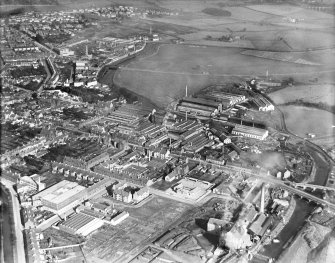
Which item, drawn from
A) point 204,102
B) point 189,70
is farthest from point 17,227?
point 189,70

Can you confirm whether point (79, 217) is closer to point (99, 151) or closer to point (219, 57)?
point (99, 151)

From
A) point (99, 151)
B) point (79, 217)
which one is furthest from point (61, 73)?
point (79, 217)

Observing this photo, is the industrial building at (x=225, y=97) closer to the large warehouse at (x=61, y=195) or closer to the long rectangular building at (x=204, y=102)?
the long rectangular building at (x=204, y=102)

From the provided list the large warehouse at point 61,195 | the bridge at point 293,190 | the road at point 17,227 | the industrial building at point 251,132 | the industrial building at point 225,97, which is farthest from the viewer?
the industrial building at point 225,97

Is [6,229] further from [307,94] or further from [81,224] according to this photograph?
[307,94]

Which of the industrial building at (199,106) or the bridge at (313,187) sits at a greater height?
the industrial building at (199,106)

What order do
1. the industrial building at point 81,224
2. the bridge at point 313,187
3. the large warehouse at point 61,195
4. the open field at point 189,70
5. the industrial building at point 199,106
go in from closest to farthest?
the industrial building at point 81,224 → the large warehouse at point 61,195 → the bridge at point 313,187 → the industrial building at point 199,106 → the open field at point 189,70

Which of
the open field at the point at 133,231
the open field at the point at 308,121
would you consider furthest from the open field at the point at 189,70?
the open field at the point at 133,231
